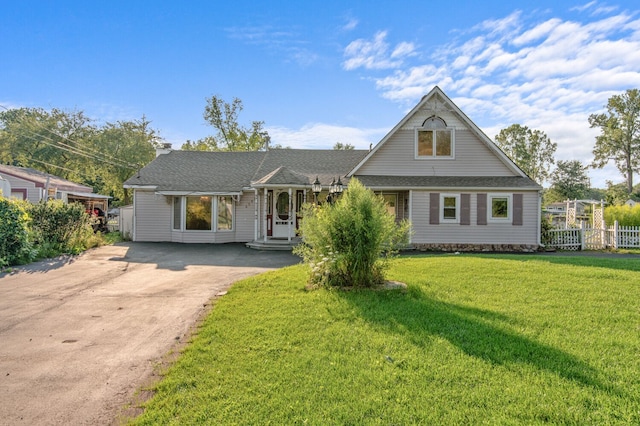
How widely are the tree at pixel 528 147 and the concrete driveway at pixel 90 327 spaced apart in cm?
4987

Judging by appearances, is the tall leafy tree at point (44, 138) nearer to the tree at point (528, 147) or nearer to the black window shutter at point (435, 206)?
the black window shutter at point (435, 206)

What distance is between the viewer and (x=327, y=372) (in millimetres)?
3457

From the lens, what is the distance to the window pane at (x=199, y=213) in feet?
54.1

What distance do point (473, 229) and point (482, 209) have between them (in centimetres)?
94

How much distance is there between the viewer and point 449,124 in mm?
15109

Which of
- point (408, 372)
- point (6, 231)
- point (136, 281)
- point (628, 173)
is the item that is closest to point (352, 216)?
point (408, 372)

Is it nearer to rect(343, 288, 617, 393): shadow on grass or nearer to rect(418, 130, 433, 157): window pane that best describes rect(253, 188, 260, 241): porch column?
rect(418, 130, 433, 157): window pane

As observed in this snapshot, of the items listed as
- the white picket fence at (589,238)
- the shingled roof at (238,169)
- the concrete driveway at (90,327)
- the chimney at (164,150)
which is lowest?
the concrete driveway at (90,327)

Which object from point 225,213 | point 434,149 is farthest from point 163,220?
point 434,149

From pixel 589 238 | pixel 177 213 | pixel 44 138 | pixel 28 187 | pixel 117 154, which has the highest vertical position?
pixel 44 138

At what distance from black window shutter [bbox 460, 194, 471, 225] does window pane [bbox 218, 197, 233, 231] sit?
10.9 metres

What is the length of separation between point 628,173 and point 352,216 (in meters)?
55.2

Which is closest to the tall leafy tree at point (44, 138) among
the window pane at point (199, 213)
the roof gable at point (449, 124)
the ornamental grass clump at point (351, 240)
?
the window pane at point (199, 213)

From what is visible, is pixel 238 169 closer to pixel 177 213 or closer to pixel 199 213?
pixel 199 213
